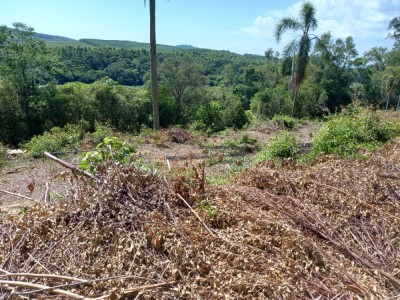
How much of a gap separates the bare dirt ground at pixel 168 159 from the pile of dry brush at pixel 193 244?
80.2 inches

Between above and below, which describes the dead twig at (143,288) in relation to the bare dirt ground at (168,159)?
above

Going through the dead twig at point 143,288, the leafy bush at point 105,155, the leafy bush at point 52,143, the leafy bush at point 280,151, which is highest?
the leafy bush at point 105,155

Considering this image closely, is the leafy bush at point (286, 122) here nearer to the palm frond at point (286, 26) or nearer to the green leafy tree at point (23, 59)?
the palm frond at point (286, 26)

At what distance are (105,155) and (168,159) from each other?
5.14 m

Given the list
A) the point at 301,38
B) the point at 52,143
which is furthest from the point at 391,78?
the point at 52,143

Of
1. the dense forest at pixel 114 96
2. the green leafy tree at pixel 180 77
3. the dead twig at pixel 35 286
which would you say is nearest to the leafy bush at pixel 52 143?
the dense forest at pixel 114 96

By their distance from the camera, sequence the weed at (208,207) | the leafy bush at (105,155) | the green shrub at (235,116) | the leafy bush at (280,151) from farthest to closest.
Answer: the green shrub at (235,116) < the leafy bush at (280,151) < the leafy bush at (105,155) < the weed at (208,207)

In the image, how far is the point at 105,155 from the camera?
329 cm

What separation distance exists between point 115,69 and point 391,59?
134 ft

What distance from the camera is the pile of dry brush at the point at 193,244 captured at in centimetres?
206

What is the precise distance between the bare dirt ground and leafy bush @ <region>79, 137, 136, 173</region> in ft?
4.67

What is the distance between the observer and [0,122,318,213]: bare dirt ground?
19.2 ft

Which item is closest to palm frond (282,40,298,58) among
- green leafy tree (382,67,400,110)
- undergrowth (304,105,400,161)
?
undergrowth (304,105,400,161)

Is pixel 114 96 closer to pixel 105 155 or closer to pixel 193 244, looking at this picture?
pixel 105 155
